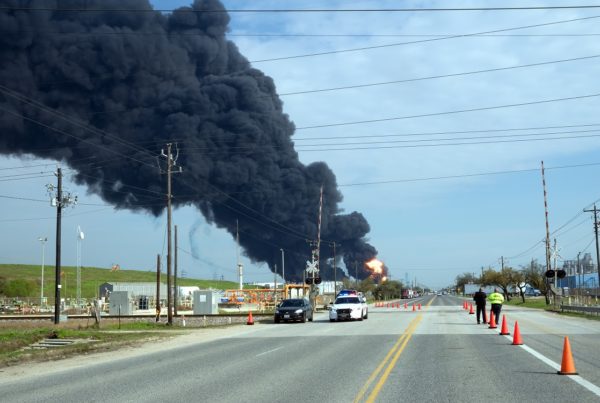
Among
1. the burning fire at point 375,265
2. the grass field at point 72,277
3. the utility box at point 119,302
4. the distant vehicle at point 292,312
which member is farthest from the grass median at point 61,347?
the burning fire at point 375,265

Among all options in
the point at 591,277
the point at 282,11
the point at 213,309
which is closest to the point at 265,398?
the point at 282,11

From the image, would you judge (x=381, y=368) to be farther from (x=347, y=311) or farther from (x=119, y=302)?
(x=119, y=302)

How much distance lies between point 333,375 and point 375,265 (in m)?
143

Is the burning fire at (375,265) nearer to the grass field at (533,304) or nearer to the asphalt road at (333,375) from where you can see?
the grass field at (533,304)

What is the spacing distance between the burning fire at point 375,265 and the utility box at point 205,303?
93325mm

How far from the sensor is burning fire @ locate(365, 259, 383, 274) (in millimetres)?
149913

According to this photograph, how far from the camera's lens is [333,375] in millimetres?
12797

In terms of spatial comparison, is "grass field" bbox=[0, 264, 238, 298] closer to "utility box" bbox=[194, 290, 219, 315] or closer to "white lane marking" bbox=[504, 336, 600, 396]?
"utility box" bbox=[194, 290, 219, 315]

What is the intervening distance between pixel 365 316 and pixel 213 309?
21.9 m

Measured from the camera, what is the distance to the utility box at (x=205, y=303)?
188 ft

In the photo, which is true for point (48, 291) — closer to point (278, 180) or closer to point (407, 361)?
point (278, 180)

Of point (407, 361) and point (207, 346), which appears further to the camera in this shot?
point (207, 346)

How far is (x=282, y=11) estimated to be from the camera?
20.3m

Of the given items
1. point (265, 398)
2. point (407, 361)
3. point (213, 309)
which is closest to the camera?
point (265, 398)
